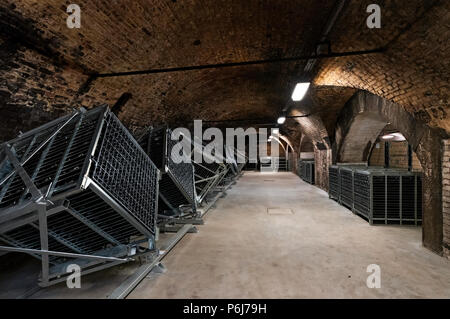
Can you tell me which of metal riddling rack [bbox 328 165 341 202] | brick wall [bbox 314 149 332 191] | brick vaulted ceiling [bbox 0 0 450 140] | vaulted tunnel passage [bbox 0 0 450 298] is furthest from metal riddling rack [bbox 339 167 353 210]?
brick wall [bbox 314 149 332 191]

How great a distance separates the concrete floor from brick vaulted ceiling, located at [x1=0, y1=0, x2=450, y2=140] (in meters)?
2.09

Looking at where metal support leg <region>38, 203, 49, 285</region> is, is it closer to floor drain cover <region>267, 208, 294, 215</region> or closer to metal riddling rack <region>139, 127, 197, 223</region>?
metal riddling rack <region>139, 127, 197, 223</region>

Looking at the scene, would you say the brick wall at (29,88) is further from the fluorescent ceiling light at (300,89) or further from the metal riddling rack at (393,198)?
the metal riddling rack at (393,198)

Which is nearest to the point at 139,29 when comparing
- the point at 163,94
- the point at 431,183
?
the point at 163,94

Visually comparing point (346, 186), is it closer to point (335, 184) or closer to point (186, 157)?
point (335, 184)

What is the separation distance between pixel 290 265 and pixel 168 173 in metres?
2.27

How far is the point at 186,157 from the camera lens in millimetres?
4832

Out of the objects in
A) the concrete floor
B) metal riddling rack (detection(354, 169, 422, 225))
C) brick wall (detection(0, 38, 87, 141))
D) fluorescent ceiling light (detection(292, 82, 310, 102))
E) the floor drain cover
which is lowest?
the concrete floor

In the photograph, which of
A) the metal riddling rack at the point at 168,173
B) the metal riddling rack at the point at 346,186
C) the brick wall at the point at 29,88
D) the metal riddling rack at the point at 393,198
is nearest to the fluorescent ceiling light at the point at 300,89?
the metal riddling rack at the point at 393,198

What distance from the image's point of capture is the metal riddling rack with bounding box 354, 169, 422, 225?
462 cm

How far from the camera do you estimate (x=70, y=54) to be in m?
3.49

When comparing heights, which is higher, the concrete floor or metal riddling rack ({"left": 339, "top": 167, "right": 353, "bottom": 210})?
metal riddling rack ({"left": 339, "top": 167, "right": 353, "bottom": 210})
